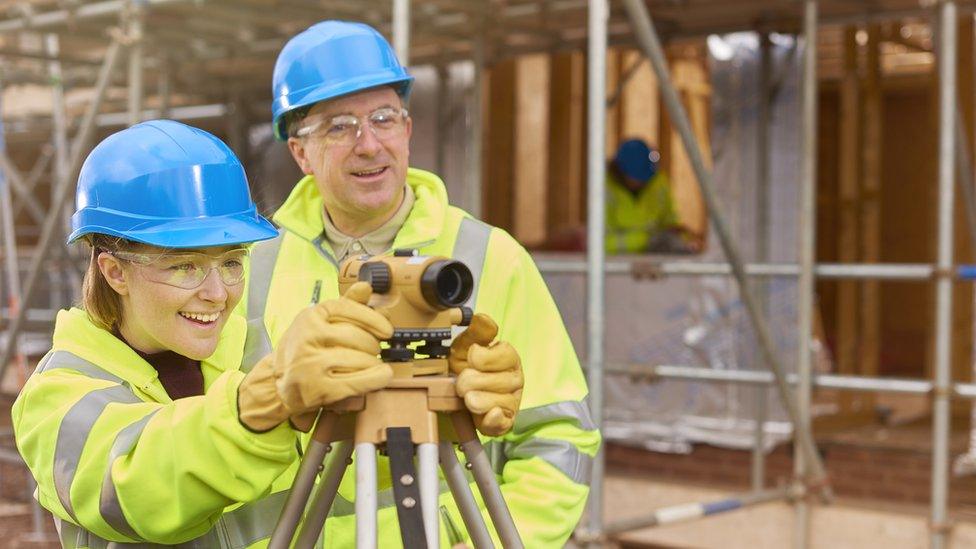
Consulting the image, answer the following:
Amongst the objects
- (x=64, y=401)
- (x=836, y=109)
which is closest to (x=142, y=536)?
(x=64, y=401)

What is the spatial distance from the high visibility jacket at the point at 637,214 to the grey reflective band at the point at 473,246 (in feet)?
16.4

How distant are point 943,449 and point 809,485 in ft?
2.24

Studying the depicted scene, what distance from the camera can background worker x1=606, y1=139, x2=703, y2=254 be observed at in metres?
7.44

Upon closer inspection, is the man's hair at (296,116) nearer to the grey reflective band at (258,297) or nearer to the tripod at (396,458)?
the grey reflective band at (258,297)

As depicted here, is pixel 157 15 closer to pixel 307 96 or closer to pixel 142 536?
pixel 307 96

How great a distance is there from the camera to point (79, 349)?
1.79 meters

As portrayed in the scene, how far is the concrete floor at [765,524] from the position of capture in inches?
207

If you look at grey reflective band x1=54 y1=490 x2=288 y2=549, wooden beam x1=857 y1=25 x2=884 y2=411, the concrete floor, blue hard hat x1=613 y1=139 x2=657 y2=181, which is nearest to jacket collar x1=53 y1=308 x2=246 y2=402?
grey reflective band x1=54 y1=490 x2=288 y2=549


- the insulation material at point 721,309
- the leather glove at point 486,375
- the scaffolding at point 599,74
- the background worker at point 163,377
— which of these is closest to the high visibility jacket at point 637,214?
the insulation material at point 721,309

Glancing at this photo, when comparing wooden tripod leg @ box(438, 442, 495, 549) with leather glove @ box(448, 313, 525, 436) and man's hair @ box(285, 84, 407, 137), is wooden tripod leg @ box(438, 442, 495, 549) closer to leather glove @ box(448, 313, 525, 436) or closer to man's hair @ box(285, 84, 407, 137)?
leather glove @ box(448, 313, 525, 436)

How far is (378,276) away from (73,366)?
18.7 inches

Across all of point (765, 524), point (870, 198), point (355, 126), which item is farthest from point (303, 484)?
point (870, 198)

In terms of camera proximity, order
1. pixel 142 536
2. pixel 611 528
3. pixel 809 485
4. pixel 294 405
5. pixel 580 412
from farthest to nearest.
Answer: pixel 809 485 < pixel 611 528 < pixel 580 412 < pixel 142 536 < pixel 294 405

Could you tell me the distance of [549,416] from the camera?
2279 mm
